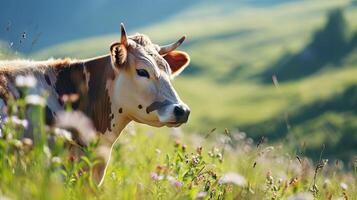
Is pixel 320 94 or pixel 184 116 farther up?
pixel 184 116

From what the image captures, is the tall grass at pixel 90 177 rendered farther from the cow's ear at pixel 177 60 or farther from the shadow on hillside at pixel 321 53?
the shadow on hillside at pixel 321 53

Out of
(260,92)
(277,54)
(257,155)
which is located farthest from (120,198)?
(277,54)

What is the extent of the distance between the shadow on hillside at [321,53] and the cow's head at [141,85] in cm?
14242

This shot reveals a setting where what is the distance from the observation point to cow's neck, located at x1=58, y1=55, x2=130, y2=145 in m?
8.39

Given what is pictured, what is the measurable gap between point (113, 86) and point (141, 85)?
390 millimetres

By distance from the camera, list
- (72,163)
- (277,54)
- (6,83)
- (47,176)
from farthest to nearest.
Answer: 1. (277,54)
2. (6,83)
3. (72,163)
4. (47,176)

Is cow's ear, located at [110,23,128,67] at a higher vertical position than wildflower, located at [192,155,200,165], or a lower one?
higher

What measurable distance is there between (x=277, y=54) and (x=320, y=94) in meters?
47.2

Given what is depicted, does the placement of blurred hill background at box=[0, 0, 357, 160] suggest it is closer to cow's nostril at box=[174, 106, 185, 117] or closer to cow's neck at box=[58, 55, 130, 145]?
cow's neck at box=[58, 55, 130, 145]

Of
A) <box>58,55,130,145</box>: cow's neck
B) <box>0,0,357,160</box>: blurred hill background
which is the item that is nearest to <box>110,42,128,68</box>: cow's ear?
<box>58,55,130,145</box>: cow's neck

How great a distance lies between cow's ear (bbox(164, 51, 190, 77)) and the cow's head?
1.07m

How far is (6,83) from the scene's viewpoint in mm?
7562

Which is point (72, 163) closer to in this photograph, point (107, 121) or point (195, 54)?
point (107, 121)

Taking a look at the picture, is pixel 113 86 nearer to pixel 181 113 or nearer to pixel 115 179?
pixel 181 113
